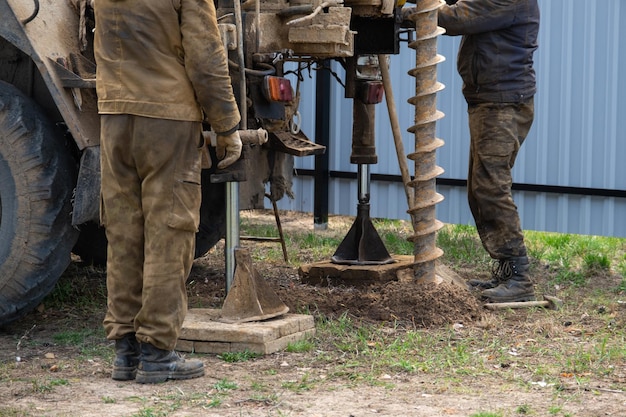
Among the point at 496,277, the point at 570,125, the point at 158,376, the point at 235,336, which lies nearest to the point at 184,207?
the point at 158,376

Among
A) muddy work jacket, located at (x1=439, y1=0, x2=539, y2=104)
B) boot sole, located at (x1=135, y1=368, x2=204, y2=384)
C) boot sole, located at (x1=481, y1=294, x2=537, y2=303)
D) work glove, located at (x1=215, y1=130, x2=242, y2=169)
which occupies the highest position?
muddy work jacket, located at (x1=439, y1=0, x2=539, y2=104)

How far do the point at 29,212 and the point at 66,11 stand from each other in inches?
42.9

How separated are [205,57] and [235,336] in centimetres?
147

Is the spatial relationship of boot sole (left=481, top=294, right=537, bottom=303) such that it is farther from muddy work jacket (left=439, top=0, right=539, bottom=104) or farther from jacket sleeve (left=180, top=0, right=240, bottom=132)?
jacket sleeve (left=180, top=0, right=240, bottom=132)

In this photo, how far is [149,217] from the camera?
4.85 m

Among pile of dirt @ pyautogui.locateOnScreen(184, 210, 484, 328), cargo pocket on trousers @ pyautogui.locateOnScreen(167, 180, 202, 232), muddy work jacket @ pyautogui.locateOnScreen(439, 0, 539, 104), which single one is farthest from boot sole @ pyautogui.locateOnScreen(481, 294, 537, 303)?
cargo pocket on trousers @ pyautogui.locateOnScreen(167, 180, 202, 232)

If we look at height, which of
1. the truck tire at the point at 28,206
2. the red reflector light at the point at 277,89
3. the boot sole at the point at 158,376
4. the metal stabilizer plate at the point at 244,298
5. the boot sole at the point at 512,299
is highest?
the red reflector light at the point at 277,89

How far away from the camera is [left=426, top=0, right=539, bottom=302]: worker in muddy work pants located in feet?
22.6

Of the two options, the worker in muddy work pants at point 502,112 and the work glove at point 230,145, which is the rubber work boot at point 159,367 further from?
the worker in muddy work pants at point 502,112

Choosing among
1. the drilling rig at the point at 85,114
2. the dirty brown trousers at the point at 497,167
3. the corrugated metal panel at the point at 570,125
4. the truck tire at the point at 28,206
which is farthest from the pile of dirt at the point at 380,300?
the corrugated metal panel at the point at 570,125

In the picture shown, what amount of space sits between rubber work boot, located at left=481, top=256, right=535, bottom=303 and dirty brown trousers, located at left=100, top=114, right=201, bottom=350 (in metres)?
2.56

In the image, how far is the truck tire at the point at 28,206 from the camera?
5.59 metres

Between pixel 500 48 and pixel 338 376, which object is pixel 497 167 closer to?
pixel 500 48

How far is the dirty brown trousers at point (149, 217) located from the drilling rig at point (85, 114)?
619 millimetres
